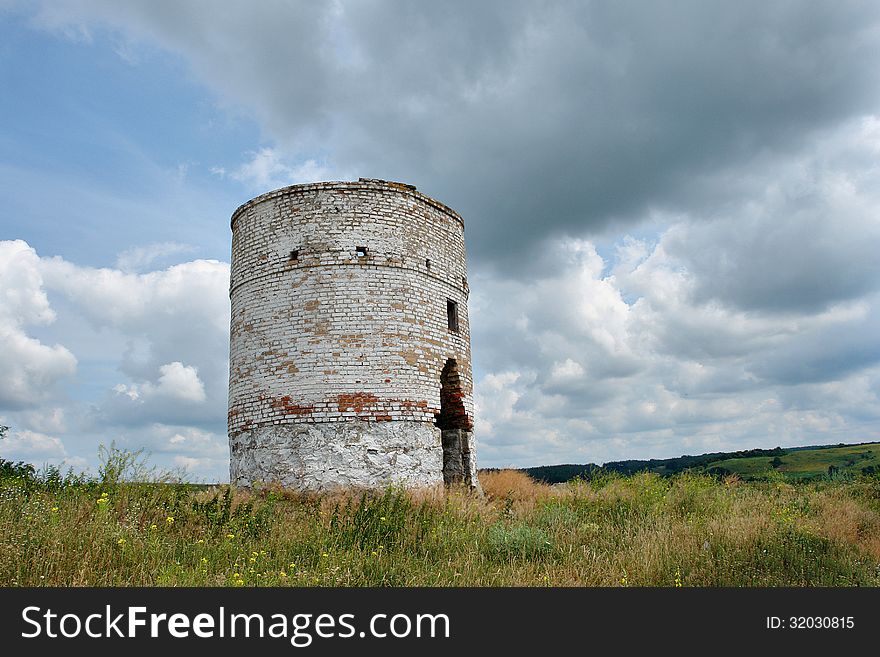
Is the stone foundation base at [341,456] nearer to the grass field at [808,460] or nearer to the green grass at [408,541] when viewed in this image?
the green grass at [408,541]

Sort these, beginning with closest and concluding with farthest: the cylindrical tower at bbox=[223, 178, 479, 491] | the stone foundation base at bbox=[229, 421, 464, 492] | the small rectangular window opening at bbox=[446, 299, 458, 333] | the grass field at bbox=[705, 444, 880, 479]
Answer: the stone foundation base at bbox=[229, 421, 464, 492], the cylindrical tower at bbox=[223, 178, 479, 491], the small rectangular window opening at bbox=[446, 299, 458, 333], the grass field at bbox=[705, 444, 880, 479]

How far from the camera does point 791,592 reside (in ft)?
20.7

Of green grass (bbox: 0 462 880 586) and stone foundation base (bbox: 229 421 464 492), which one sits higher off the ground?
stone foundation base (bbox: 229 421 464 492)

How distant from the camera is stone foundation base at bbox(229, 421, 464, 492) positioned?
11.5 m

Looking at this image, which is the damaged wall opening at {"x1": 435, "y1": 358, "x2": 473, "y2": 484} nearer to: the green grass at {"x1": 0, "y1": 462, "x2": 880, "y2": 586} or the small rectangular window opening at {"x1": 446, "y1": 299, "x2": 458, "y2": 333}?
the small rectangular window opening at {"x1": 446, "y1": 299, "x2": 458, "y2": 333}

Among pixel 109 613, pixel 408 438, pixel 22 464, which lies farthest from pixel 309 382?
pixel 109 613

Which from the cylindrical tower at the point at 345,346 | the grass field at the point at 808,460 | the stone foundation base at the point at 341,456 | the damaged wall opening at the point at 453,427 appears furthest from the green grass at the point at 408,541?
the grass field at the point at 808,460

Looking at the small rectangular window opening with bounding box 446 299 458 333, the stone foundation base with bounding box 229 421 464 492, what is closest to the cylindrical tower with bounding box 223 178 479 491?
the stone foundation base with bounding box 229 421 464 492

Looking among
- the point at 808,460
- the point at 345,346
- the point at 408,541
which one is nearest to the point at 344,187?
the point at 345,346

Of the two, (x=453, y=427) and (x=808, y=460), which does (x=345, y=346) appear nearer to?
(x=453, y=427)

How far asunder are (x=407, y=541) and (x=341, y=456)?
384 cm

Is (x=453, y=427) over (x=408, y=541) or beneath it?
over

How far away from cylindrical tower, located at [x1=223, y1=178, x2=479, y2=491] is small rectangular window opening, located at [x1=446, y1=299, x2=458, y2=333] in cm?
24

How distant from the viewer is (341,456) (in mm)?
11562
